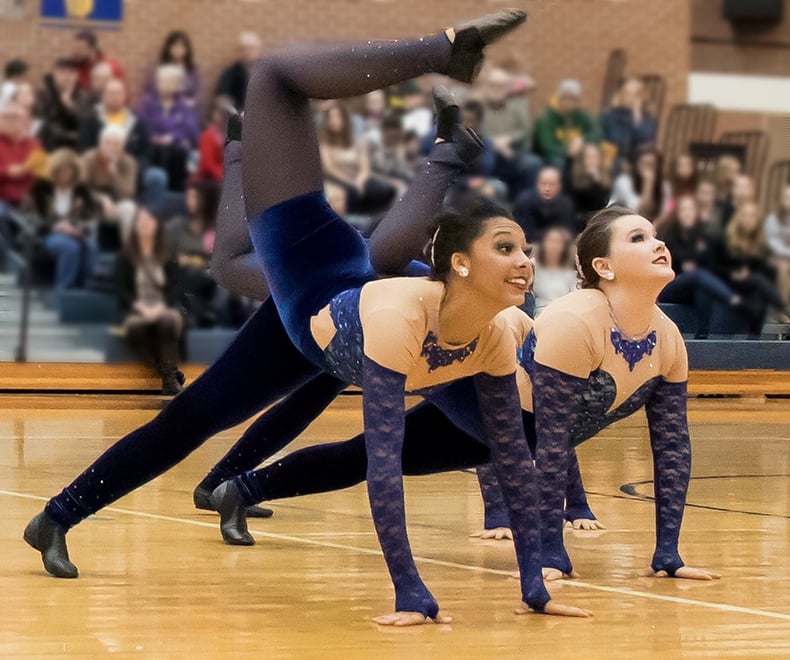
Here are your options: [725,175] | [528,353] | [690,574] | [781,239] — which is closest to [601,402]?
[528,353]

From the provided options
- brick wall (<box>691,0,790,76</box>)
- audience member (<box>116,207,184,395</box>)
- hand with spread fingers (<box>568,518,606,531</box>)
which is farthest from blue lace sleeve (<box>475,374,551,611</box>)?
brick wall (<box>691,0,790,76</box>)

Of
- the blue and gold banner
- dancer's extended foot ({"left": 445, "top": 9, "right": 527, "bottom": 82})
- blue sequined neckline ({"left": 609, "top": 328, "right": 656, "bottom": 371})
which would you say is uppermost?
dancer's extended foot ({"left": 445, "top": 9, "right": 527, "bottom": 82})

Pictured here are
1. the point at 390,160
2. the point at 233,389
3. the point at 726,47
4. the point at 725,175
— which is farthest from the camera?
the point at 726,47

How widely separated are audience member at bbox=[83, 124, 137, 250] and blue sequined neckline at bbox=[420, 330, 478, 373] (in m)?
5.68

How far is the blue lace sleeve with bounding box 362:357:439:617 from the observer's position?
3002 mm

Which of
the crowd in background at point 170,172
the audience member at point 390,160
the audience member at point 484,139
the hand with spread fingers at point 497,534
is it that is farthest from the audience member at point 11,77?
the hand with spread fingers at point 497,534

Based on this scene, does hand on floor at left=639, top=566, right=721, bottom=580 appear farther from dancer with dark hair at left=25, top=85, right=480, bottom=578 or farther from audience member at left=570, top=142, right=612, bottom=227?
audience member at left=570, top=142, right=612, bottom=227

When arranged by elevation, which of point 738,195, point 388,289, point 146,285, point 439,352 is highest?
point 388,289

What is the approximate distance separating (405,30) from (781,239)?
283 centimetres

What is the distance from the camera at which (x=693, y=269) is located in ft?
32.5

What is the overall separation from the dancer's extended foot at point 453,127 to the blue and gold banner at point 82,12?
5.97m

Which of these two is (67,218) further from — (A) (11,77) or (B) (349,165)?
(B) (349,165)

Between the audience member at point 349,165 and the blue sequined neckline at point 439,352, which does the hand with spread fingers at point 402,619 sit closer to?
the blue sequined neckline at point 439,352

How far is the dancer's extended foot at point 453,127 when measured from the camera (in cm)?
348
